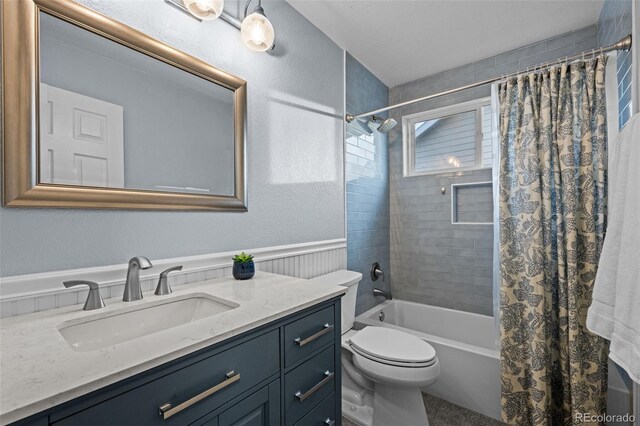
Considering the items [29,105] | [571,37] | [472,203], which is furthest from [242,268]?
[571,37]

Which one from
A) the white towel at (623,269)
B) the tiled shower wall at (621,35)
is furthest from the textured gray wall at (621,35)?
the white towel at (623,269)

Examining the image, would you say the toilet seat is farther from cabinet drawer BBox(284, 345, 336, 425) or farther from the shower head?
the shower head

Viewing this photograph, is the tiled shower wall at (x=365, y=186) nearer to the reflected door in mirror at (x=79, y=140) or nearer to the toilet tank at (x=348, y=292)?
the toilet tank at (x=348, y=292)

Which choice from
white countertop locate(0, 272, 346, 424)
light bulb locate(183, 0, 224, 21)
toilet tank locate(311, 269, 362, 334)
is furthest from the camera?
toilet tank locate(311, 269, 362, 334)

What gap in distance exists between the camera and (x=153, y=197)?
1.13 m

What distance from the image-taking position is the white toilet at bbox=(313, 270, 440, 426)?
1.45 m

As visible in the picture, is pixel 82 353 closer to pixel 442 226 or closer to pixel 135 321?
pixel 135 321

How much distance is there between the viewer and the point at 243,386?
2.56 feet

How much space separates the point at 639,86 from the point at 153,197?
2.10m

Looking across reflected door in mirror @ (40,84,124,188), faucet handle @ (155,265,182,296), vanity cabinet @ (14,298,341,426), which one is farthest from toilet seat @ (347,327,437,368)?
reflected door in mirror @ (40,84,124,188)

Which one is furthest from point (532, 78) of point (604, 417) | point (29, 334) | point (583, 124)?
point (29, 334)

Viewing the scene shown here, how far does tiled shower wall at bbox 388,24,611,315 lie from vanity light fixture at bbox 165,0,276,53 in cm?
182

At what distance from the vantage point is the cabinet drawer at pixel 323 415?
3.21ft

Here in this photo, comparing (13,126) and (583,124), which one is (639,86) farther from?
(13,126)
